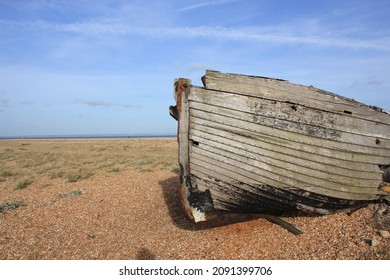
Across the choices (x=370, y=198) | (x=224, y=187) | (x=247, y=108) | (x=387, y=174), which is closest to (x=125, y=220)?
(x=224, y=187)

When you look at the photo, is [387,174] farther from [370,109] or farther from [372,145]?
[370,109]

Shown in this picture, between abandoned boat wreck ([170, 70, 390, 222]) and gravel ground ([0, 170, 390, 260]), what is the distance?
2.06 feet

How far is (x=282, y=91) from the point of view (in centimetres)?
643

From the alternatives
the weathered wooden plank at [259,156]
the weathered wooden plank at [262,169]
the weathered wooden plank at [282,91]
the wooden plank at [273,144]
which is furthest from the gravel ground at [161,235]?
the weathered wooden plank at [282,91]

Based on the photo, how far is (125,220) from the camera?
8.65 m

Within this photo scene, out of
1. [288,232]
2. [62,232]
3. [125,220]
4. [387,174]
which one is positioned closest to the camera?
[288,232]

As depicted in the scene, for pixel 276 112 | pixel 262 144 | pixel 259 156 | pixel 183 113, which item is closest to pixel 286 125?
pixel 276 112

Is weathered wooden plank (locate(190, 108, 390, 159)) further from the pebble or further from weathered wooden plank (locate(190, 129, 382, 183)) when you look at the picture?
the pebble

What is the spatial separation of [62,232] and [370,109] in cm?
784

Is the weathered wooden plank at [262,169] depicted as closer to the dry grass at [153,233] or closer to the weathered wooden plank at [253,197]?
the weathered wooden plank at [253,197]

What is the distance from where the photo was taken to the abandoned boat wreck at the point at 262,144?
630 cm

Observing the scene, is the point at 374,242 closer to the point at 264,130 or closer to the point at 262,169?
the point at 262,169

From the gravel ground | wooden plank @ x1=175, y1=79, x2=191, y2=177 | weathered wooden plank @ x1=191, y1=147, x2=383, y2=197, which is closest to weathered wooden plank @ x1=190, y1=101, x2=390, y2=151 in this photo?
wooden plank @ x1=175, y1=79, x2=191, y2=177

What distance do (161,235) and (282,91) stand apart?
423 centimetres
